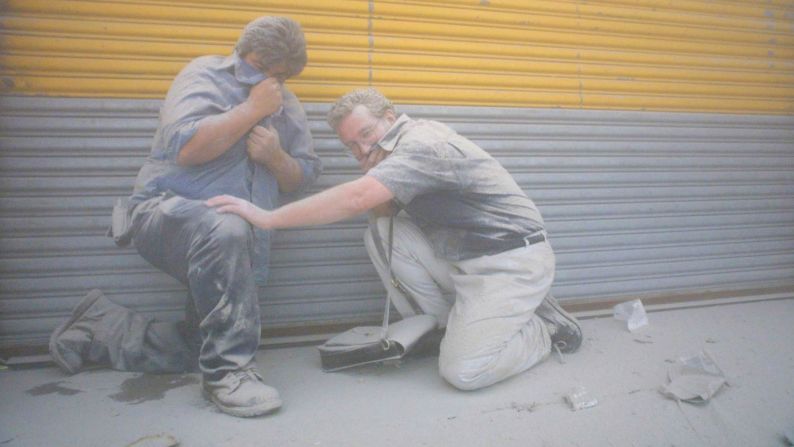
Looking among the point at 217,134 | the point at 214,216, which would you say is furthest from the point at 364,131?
the point at 214,216

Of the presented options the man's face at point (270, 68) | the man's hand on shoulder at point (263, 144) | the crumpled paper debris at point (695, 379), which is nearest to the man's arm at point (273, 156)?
the man's hand on shoulder at point (263, 144)

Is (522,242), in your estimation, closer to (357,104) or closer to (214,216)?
(357,104)

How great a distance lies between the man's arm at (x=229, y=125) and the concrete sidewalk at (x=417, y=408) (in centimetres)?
111

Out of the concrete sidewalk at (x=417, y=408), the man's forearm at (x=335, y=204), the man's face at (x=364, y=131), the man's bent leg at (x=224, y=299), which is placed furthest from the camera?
the man's face at (x=364, y=131)

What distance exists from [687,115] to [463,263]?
2.43 m

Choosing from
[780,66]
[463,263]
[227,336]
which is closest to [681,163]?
[780,66]

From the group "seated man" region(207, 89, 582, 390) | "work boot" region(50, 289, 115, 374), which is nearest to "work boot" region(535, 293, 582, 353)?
"seated man" region(207, 89, 582, 390)

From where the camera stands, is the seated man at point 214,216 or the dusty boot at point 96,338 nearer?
the seated man at point 214,216

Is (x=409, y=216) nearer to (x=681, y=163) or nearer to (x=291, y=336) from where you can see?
(x=291, y=336)

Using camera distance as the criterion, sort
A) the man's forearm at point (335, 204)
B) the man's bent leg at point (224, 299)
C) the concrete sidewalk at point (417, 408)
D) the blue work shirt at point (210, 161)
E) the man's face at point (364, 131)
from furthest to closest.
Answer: the man's face at point (364, 131)
the blue work shirt at point (210, 161)
the man's forearm at point (335, 204)
the man's bent leg at point (224, 299)
the concrete sidewalk at point (417, 408)

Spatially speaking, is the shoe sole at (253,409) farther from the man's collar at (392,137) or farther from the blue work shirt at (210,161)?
the man's collar at (392,137)

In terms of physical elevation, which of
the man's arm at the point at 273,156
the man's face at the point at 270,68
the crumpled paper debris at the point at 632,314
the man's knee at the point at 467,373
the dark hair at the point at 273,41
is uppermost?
the dark hair at the point at 273,41

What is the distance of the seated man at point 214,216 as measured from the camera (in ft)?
7.64

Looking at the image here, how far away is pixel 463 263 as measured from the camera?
2.79 m
